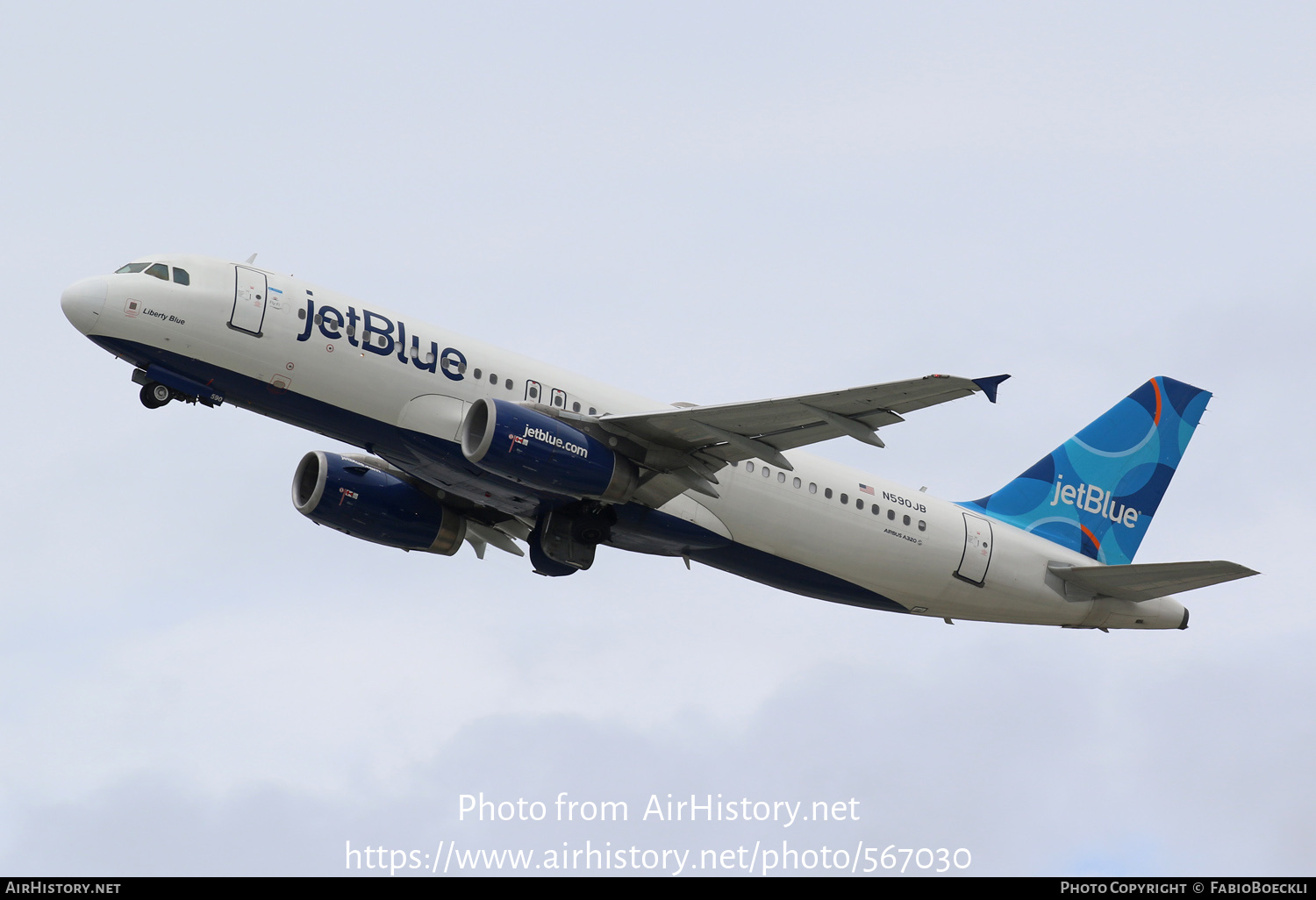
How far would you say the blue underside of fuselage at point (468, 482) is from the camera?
30.5 meters

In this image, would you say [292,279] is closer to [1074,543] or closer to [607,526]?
[607,526]

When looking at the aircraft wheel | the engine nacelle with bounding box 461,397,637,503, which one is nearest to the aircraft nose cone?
the aircraft wheel

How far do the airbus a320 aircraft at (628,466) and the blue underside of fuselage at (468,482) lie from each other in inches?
2.0

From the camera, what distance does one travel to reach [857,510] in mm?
35312

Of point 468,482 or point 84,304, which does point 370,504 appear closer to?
point 468,482

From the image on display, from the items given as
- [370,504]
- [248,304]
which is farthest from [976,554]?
[248,304]

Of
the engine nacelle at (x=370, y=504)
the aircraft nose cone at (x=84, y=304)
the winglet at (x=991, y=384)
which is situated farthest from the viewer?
the engine nacelle at (x=370, y=504)

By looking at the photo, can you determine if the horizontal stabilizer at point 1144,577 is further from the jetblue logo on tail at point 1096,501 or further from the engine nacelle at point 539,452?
the engine nacelle at point 539,452

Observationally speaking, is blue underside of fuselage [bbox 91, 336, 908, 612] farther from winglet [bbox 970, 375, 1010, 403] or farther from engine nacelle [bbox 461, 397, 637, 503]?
winglet [bbox 970, 375, 1010, 403]

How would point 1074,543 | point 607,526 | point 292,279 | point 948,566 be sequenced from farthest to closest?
1. point 1074,543
2. point 948,566
3. point 607,526
4. point 292,279

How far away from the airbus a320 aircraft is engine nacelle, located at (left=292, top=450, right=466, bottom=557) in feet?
0.16

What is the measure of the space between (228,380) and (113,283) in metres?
2.89

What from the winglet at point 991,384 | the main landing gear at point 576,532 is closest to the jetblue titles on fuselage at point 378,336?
the main landing gear at point 576,532
